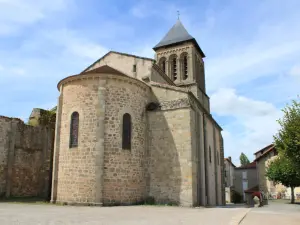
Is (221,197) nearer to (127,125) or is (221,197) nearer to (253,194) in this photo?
(253,194)

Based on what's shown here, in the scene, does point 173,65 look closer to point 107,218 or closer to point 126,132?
point 126,132

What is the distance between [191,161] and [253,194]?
7.55 m

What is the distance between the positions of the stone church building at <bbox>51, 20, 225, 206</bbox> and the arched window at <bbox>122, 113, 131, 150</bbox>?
5 cm

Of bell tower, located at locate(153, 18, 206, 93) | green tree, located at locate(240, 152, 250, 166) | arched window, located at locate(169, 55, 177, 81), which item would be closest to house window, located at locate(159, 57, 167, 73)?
bell tower, located at locate(153, 18, 206, 93)

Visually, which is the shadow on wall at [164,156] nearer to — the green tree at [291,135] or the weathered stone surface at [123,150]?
the weathered stone surface at [123,150]

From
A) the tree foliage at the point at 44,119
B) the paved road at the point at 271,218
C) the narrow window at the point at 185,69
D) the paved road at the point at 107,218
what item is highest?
the narrow window at the point at 185,69

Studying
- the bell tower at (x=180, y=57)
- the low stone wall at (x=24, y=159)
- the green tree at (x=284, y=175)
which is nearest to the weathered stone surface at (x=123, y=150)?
the low stone wall at (x=24, y=159)

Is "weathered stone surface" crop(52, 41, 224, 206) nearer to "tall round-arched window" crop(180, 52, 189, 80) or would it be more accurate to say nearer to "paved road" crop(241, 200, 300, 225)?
"paved road" crop(241, 200, 300, 225)

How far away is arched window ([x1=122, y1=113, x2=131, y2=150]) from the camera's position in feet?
52.6

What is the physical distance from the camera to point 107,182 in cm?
1486

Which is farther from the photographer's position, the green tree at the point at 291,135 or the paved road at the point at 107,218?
the green tree at the point at 291,135

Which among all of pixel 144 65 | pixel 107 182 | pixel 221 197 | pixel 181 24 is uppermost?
pixel 181 24

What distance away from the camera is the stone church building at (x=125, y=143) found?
49.1 ft

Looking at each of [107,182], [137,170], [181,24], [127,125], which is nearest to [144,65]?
[127,125]
